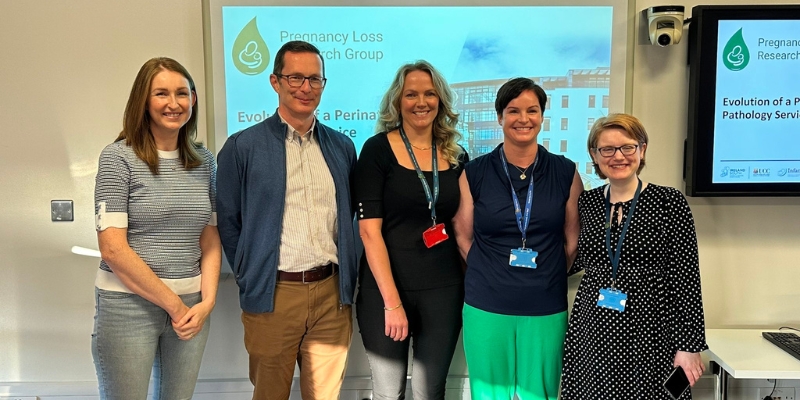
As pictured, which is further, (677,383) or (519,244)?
(519,244)

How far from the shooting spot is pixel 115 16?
2.37 metres

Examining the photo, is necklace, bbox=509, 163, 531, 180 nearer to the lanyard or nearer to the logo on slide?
the lanyard

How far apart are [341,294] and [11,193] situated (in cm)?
175

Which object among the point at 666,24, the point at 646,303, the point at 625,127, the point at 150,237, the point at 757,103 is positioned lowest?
the point at 646,303

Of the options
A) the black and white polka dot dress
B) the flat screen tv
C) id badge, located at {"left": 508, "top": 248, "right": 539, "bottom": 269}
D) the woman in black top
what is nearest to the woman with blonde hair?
the woman in black top

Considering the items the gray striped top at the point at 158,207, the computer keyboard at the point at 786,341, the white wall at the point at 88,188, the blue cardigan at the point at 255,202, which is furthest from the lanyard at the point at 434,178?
the computer keyboard at the point at 786,341

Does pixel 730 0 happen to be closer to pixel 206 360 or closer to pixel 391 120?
pixel 391 120

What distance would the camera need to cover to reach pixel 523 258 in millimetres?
1788

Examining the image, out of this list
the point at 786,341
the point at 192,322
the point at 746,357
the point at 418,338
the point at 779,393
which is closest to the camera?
the point at 192,322

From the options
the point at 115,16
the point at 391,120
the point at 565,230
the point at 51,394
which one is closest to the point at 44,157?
the point at 115,16

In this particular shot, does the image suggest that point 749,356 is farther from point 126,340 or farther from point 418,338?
point 126,340

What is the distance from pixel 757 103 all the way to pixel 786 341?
1.07m

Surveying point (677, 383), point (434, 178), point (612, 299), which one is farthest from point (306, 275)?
point (677, 383)

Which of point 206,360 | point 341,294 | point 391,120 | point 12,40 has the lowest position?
point 206,360
